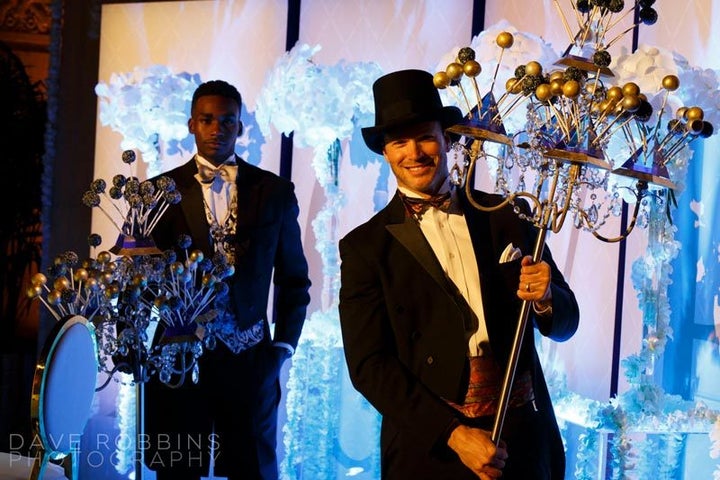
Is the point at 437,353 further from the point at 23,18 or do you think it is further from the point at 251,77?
the point at 23,18

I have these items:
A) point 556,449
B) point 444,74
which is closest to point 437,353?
point 556,449

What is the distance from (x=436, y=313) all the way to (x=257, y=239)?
1370 mm

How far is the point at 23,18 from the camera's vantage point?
6.32 m

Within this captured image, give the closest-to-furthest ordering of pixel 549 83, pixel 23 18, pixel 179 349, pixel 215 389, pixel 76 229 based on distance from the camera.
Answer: pixel 549 83 → pixel 179 349 → pixel 215 389 → pixel 76 229 → pixel 23 18

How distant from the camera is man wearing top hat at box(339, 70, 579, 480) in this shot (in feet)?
6.87

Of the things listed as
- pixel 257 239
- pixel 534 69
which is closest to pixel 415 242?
pixel 534 69

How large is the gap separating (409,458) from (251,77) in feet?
9.16

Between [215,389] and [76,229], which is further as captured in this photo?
[76,229]

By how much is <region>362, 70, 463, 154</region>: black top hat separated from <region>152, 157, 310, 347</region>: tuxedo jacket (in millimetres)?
1143

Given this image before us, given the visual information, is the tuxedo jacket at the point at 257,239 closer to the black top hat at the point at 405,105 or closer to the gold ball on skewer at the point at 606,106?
the black top hat at the point at 405,105

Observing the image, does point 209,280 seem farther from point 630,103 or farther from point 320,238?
point 630,103

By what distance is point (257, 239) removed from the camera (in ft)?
11.1

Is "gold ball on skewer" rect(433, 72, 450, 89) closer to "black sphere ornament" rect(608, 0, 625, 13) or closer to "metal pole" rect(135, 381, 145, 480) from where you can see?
"black sphere ornament" rect(608, 0, 625, 13)

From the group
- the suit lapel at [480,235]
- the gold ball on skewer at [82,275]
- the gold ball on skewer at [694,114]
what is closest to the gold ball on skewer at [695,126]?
the gold ball on skewer at [694,114]
